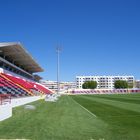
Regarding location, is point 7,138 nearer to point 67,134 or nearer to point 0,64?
point 67,134

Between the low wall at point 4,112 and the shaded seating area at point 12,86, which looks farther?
the shaded seating area at point 12,86

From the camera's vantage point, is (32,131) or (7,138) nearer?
(7,138)

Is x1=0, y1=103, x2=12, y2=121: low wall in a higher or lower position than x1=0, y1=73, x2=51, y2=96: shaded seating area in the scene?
lower

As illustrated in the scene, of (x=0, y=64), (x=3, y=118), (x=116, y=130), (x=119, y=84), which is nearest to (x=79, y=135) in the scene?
(x=116, y=130)

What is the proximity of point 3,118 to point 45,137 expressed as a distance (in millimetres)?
6058

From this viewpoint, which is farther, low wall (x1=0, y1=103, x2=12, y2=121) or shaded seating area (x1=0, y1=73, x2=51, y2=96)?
shaded seating area (x1=0, y1=73, x2=51, y2=96)

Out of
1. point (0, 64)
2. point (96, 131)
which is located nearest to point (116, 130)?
point (96, 131)

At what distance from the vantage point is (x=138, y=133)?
483 inches

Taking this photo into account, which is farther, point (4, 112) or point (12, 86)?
point (12, 86)

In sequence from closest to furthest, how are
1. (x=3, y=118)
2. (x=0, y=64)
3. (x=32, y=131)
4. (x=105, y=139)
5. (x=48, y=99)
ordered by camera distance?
(x=105, y=139)
(x=32, y=131)
(x=3, y=118)
(x=48, y=99)
(x=0, y=64)

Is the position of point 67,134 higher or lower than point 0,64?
lower

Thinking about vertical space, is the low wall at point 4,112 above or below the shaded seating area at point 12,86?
below

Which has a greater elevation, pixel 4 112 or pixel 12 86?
pixel 12 86

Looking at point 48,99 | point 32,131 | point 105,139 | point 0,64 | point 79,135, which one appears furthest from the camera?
point 0,64
